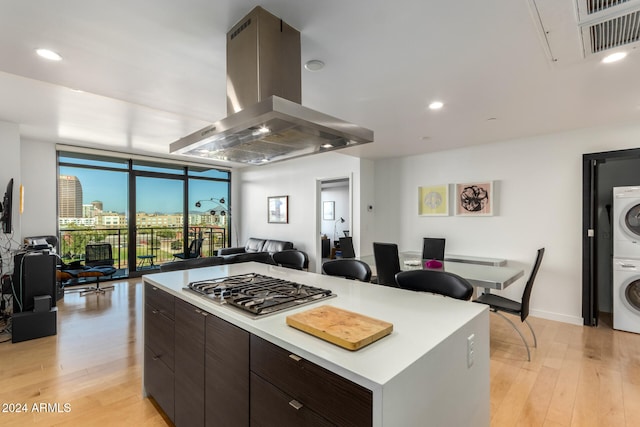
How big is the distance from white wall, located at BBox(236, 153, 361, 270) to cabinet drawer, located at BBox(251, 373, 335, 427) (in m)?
4.49

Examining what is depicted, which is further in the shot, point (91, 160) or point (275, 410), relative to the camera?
point (91, 160)

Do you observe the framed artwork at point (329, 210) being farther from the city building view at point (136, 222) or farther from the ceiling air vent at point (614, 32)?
the ceiling air vent at point (614, 32)

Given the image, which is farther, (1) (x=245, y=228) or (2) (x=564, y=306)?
(1) (x=245, y=228)

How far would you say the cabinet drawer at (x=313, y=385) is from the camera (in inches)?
35.5

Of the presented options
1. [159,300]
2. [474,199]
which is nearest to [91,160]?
[159,300]

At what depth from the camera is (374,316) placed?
1.41 meters

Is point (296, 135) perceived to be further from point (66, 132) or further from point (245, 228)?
point (245, 228)

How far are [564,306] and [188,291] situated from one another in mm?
4597

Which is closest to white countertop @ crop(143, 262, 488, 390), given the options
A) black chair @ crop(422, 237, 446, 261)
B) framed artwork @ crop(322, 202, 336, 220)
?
black chair @ crop(422, 237, 446, 261)

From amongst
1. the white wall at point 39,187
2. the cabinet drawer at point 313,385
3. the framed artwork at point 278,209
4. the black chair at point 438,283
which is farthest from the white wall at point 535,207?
the white wall at point 39,187

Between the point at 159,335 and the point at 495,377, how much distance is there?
2.75m

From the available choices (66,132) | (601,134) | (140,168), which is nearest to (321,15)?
(601,134)

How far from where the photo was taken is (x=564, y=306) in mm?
3939

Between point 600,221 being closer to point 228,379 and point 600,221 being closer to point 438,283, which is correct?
point 438,283
